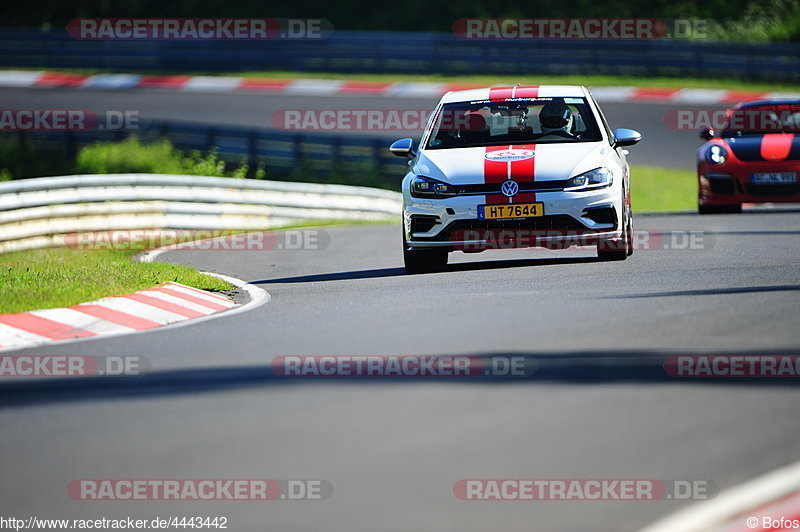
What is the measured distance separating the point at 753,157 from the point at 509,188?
622 centimetres

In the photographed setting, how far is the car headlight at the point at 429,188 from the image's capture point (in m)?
11.5

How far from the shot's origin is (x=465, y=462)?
4926 millimetres

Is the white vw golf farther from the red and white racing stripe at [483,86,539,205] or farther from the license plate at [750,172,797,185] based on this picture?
the license plate at [750,172,797,185]

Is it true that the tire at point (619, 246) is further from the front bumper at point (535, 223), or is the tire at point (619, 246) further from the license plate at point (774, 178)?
the license plate at point (774, 178)

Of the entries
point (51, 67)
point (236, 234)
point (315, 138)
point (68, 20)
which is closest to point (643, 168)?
point (315, 138)

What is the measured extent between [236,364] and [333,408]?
4.24 feet

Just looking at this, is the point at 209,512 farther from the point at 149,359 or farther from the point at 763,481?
the point at 149,359

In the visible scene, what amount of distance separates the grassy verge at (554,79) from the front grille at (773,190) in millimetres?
15570

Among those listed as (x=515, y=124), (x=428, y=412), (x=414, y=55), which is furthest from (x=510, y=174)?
(x=414, y=55)

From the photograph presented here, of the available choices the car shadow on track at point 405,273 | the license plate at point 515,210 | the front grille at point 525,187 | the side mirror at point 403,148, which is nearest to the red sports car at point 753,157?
the car shadow on track at point 405,273

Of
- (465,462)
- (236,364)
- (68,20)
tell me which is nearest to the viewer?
(465,462)

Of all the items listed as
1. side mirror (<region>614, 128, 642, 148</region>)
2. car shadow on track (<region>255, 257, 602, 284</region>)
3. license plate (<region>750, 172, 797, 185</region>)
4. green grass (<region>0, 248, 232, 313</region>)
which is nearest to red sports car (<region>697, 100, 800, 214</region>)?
license plate (<region>750, 172, 797, 185</region>)

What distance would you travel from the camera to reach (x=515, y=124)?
12203 mm

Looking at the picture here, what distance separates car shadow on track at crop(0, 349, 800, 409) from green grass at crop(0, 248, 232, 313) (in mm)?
2810
